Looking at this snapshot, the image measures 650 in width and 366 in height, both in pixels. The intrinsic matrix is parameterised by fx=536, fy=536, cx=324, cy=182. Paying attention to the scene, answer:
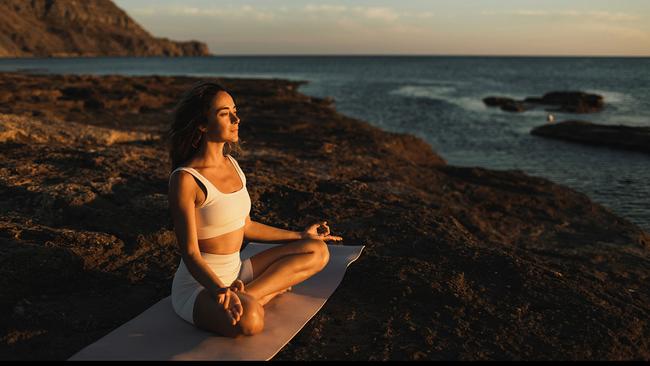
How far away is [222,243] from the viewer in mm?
3689

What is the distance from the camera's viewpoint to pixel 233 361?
10.5 ft

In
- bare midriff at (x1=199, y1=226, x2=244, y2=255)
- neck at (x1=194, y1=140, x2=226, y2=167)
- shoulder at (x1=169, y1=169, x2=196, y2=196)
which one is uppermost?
neck at (x1=194, y1=140, x2=226, y2=167)

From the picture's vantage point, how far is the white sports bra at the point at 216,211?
11.6 ft

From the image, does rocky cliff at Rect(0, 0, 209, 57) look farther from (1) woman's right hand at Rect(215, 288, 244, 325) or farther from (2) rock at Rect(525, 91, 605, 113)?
(1) woman's right hand at Rect(215, 288, 244, 325)

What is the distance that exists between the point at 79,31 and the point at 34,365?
201711 millimetres

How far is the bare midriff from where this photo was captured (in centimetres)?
364

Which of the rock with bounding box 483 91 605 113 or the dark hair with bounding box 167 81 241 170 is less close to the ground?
the dark hair with bounding box 167 81 241 170

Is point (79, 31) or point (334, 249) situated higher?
point (79, 31)

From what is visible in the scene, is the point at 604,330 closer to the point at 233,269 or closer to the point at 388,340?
the point at 388,340

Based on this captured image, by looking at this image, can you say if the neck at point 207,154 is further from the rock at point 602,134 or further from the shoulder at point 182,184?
the rock at point 602,134

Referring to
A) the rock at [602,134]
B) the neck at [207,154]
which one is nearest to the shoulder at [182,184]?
the neck at [207,154]

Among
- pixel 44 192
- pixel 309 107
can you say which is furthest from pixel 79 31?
pixel 44 192

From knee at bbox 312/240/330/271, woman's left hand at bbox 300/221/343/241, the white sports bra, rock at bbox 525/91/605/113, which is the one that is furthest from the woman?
rock at bbox 525/91/605/113

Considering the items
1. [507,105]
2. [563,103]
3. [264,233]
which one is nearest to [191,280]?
[264,233]
